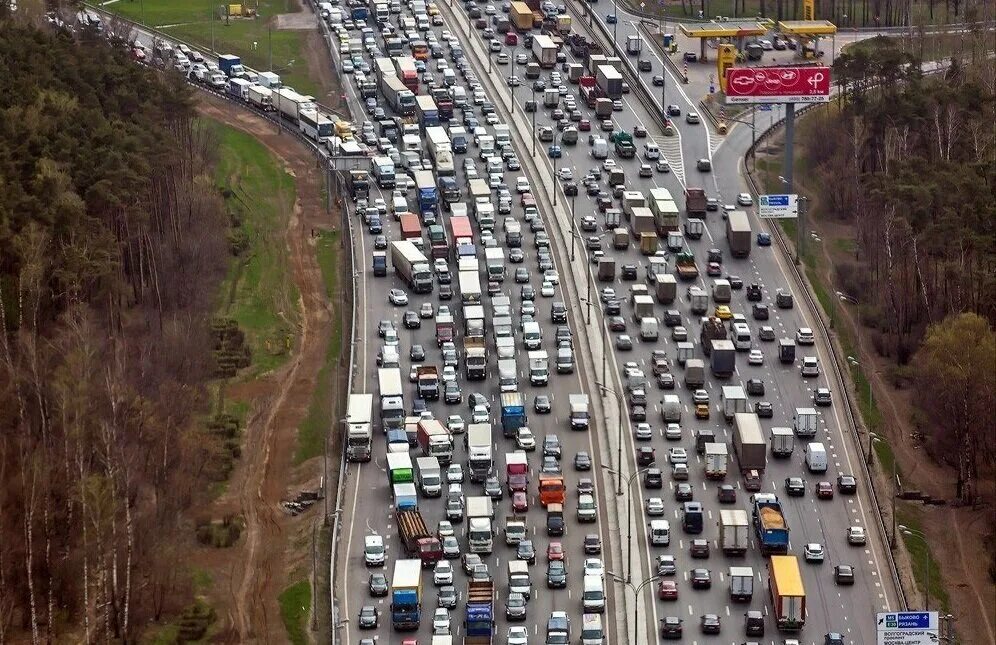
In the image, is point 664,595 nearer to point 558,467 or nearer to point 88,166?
point 558,467

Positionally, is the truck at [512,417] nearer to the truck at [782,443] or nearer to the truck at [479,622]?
the truck at [782,443]

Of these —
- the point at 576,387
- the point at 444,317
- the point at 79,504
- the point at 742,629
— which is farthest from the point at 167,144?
the point at 742,629

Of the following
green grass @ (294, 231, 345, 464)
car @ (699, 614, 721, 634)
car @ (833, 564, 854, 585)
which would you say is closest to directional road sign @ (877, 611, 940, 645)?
car @ (699, 614, 721, 634)

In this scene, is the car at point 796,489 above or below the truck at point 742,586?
below

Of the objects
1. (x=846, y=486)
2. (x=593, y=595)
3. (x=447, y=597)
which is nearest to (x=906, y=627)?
(x=593, y=595)

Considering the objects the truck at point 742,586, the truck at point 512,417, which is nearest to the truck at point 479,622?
the truck at point 742,586

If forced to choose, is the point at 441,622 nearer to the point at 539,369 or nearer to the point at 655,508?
the point at 655,508
